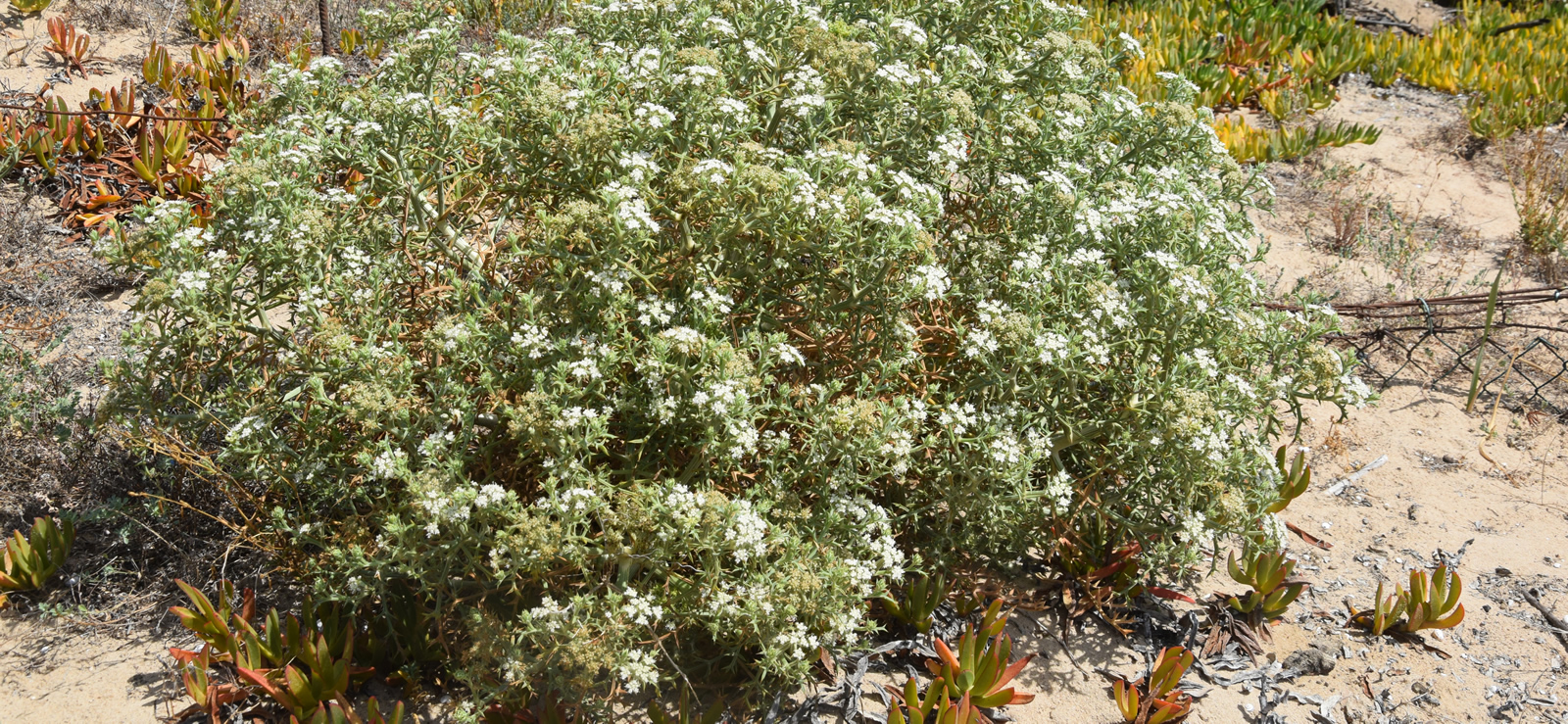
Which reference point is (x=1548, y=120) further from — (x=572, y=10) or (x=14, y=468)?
(x=14, y=468)

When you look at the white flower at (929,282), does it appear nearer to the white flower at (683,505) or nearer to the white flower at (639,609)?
the white flower at (683,505)

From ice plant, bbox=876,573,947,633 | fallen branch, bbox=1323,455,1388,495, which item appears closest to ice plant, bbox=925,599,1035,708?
ice plant, bbox=876,573,947,633

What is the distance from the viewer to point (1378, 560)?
15.7ft

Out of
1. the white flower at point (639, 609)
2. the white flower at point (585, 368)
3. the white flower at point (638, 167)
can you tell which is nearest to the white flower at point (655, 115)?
the white flower at point (638, 167)

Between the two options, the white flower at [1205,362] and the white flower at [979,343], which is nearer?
the white flower at [979,343]

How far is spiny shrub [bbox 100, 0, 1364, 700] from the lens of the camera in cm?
313

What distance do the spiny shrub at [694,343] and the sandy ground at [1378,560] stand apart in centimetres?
65

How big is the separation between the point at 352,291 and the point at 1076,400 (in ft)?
8.54

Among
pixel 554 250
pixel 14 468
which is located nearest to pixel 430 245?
pixel 554 250

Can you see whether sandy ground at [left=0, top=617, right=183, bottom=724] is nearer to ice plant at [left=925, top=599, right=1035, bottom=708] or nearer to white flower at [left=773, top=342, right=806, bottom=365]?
white flower at [left=773, top=342, right=806, bottom=365]

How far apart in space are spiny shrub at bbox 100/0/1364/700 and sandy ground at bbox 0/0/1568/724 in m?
0.65

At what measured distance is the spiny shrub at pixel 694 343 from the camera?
3133mm

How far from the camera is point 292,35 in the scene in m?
8.04

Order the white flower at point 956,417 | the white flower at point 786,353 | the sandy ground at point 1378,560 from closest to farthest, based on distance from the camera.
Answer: the white flower at point 786,353, the white flower at point 956,417, the sandy ground at point 1378,560
